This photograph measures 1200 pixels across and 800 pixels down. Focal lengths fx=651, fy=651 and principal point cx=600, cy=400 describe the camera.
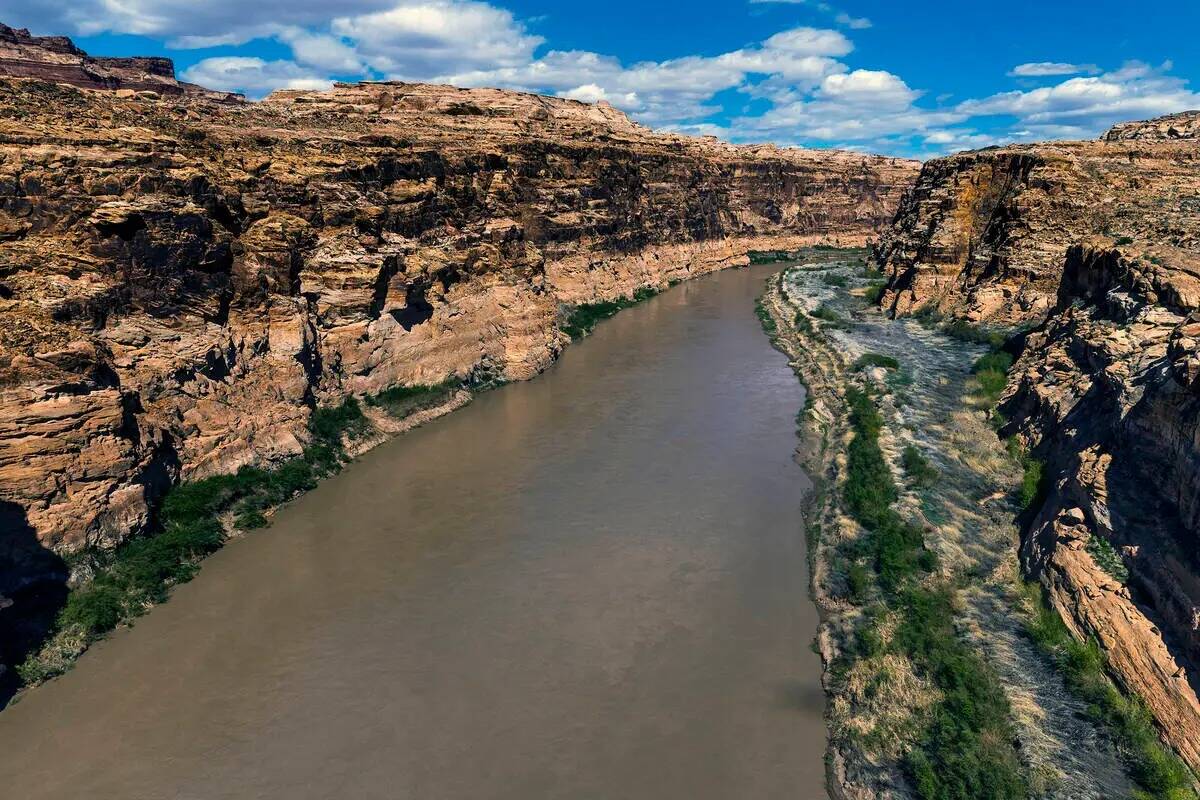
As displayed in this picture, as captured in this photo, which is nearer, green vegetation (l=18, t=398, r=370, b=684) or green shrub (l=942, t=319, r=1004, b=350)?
green vegetation (l=18, t=398, r=370, b=684)

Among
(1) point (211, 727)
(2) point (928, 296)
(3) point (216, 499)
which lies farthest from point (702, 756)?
(2) point (928, 296)

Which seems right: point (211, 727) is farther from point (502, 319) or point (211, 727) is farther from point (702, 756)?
point (502, 319)

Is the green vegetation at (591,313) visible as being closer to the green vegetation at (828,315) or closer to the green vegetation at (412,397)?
the green vegetation at (412,397)

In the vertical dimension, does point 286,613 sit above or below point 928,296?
below

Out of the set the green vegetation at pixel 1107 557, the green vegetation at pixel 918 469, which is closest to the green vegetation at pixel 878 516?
the green vegetation at pixel 918 469

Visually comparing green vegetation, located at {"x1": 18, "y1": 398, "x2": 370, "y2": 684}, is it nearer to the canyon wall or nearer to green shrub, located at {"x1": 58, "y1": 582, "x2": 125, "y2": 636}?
green shrub, located at {"x1": 58, "y1": 582, "x2": 125, "y2": 636}

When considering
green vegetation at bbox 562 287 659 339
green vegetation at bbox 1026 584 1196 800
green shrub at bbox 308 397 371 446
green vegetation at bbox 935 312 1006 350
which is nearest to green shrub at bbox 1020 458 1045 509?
green vegetation at bbox 1026 584 1196 800

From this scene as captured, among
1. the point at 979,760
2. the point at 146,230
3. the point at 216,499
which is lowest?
the point at 979,760
